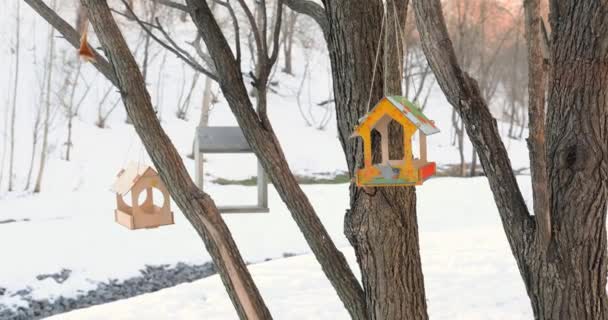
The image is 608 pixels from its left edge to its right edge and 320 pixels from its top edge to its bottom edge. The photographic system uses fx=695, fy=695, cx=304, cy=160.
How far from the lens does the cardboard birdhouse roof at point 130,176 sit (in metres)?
2.71

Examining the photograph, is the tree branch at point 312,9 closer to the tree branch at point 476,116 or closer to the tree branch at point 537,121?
the tree branch at point 476,116

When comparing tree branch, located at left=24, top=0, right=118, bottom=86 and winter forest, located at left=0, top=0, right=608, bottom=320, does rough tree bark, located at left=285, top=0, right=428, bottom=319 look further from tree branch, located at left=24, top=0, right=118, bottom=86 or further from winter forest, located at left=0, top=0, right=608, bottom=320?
tree branch, located at left=24, top=0, right=118, bottom=86

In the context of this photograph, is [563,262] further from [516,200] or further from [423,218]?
[423,218]

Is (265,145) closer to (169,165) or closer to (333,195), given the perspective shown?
(169,165)

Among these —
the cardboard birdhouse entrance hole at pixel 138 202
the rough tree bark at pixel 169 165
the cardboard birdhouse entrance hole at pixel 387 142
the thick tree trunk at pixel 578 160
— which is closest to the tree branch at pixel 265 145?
the rough tree bark at pixel 169 165

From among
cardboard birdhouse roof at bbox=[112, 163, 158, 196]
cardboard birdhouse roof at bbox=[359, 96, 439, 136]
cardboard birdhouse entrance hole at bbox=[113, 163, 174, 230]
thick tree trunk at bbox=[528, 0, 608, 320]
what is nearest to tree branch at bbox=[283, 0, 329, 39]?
cardboard birdhouse roof at bbox=[359, 96, 439, 136]

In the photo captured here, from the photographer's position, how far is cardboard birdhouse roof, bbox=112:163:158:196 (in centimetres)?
271

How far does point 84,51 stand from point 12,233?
5926mm

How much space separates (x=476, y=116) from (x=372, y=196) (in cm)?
31

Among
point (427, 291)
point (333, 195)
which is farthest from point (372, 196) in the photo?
point (333, 195)

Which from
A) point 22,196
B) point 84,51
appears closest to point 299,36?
point 22,196

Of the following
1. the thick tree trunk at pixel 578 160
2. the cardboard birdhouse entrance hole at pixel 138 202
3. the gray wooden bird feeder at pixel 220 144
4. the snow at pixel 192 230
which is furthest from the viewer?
the gray wooden bird feeder at pixel 220 144

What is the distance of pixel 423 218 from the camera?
26.8 feet

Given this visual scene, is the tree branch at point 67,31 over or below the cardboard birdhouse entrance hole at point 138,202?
over
